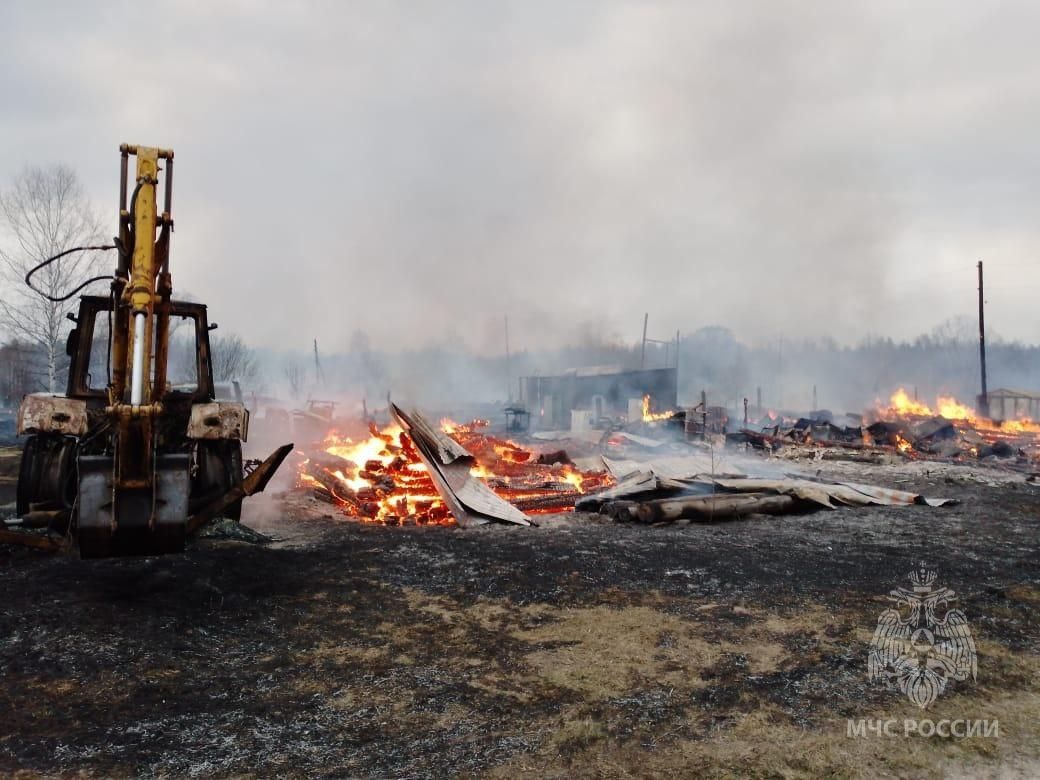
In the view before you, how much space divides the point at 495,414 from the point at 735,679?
44.7m

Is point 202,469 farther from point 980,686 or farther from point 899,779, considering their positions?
point 980,686

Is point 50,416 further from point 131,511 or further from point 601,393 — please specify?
point 601,393

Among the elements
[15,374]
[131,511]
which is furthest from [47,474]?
[15,374]

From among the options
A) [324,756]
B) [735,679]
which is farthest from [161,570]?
[735,679]

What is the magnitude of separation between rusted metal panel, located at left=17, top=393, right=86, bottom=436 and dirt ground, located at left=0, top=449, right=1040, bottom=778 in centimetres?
152

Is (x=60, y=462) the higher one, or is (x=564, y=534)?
(x=60, y=462)

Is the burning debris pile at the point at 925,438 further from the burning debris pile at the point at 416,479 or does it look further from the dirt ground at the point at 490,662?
the dirt ground at the point at 490,662

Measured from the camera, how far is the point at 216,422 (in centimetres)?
697

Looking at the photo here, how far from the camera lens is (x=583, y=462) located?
57.0ft

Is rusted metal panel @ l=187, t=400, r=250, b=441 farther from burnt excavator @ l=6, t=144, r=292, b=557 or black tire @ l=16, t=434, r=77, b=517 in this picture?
black tire @ l=16, t=434, r=77, b=517

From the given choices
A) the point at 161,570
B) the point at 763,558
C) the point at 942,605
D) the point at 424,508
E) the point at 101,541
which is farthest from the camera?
the point at 424,508

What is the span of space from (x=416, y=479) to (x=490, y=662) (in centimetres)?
772

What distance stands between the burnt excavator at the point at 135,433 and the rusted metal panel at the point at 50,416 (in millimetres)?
12

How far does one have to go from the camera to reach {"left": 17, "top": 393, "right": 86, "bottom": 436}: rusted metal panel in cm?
631
